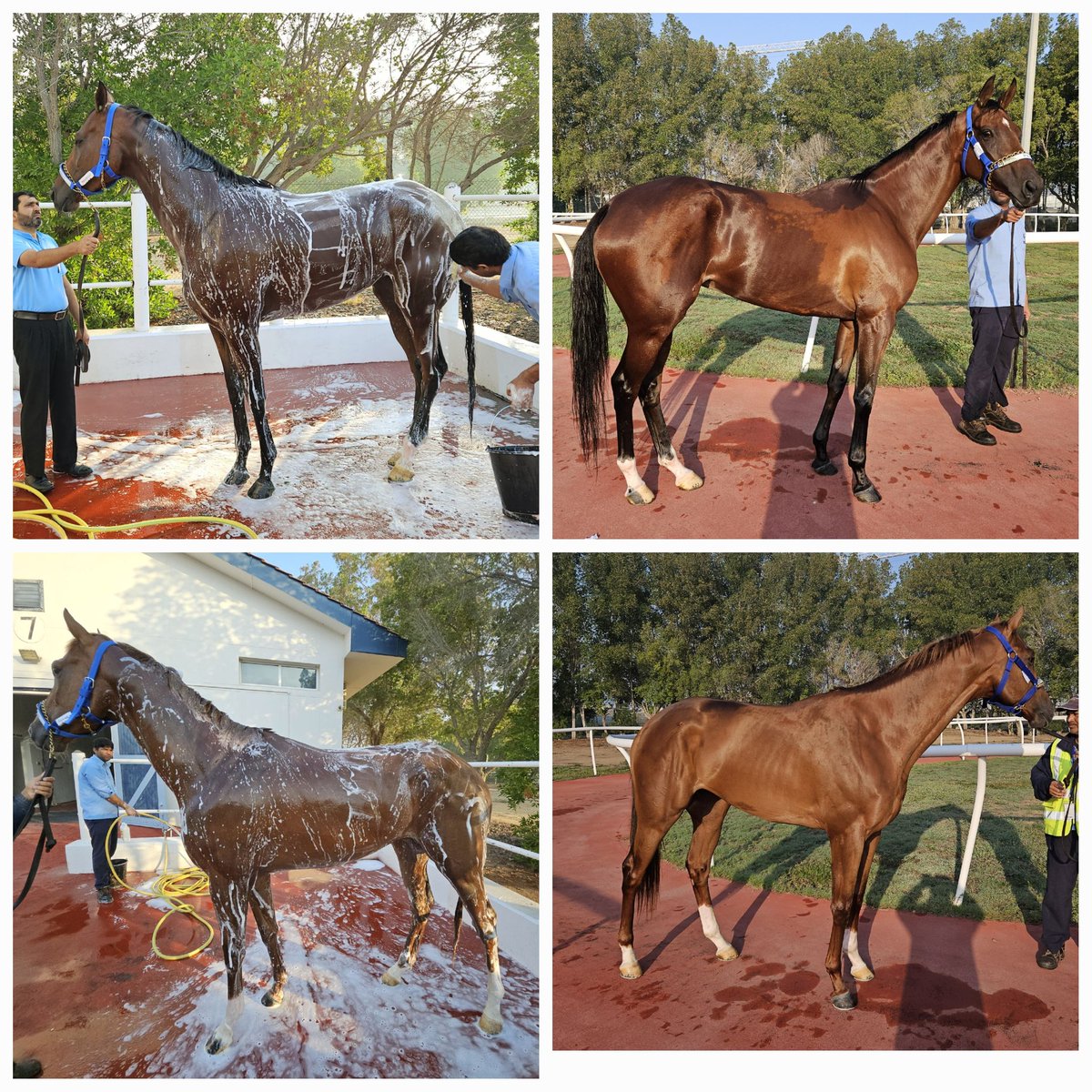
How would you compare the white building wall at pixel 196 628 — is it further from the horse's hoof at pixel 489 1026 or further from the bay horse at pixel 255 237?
the horse's hoof at pixel 489 1026

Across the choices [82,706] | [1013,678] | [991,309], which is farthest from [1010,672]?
[82,706]

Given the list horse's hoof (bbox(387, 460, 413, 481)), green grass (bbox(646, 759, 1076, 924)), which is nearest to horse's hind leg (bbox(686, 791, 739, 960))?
green grass (bbox(646, 759, 1076, 924))

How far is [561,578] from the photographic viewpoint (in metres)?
11.3

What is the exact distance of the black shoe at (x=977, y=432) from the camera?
195 inches

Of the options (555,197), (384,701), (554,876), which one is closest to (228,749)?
(554,876)

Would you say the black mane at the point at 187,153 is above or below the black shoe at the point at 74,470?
above

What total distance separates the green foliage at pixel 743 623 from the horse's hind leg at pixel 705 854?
6108 millimetres

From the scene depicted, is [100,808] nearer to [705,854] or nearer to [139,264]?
[705,854]

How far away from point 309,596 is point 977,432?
426 cm

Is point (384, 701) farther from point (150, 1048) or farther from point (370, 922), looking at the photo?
point (150, 1048)

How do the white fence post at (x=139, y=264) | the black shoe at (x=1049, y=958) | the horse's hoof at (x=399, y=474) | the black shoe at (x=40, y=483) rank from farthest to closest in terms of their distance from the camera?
the white fence post at (x=139, y=264), the horse's hoof at (x=399, y=474), the black shoe at (x=40, y=483), the black shoe at (x=1049, y=958)

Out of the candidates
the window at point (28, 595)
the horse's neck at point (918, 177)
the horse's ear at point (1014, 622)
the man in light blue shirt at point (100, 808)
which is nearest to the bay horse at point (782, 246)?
the horse's neck at point (918, 177)

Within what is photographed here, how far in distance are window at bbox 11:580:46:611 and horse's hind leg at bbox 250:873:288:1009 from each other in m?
3.17

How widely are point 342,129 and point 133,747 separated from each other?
505cm
